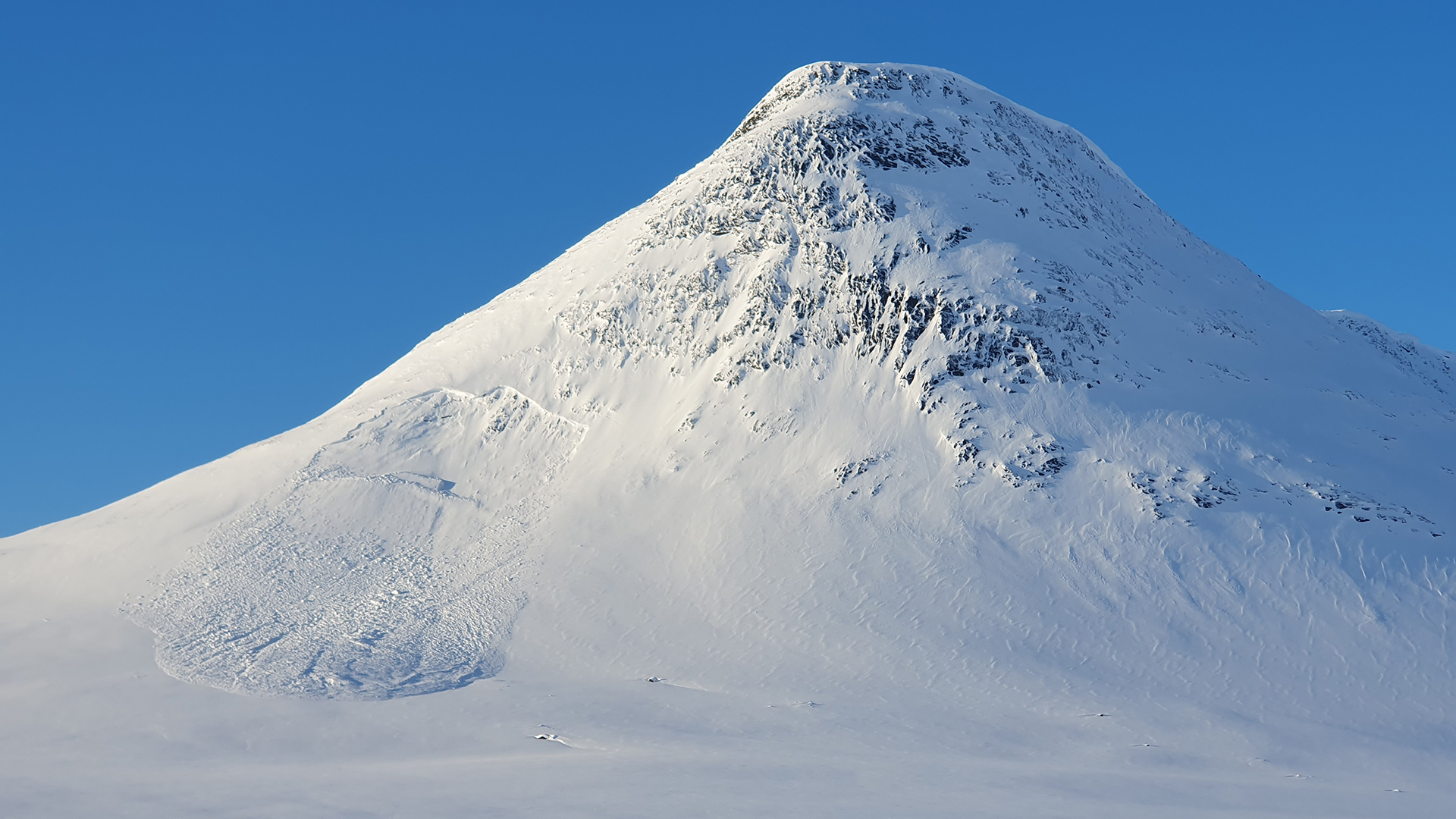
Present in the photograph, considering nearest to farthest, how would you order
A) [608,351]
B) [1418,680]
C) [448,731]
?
1. [448,731]
2. [1418,680]
3. [608,351]

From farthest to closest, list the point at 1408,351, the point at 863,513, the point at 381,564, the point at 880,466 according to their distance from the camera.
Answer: the point at 1408,351 < the point at 880,466 < the point at 381,564 < the point at 863,513

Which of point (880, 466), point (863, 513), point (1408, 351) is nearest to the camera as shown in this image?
point (863, 513)

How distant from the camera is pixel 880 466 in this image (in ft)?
209

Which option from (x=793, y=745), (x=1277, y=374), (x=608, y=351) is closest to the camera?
(x=793, y=745)

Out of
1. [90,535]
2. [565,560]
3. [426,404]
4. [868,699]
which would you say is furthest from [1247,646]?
[90,535]

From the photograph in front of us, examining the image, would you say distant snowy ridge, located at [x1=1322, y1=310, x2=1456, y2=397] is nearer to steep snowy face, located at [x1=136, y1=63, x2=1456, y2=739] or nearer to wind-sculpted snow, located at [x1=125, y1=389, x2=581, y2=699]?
steep snowy face, located at [x1=136, y1=63, x2=1456, y2=739]

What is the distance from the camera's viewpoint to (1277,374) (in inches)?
2712

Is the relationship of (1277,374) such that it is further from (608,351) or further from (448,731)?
(448,731)

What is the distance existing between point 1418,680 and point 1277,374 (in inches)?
994

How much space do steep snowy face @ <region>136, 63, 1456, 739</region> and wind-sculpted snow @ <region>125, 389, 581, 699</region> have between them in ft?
0.77

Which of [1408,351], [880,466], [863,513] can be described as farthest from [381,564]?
[1408,351]

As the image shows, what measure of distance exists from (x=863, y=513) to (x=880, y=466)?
3.89 m

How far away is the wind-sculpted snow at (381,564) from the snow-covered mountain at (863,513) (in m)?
0.25

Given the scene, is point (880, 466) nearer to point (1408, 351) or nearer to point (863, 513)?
point (863, 513)
